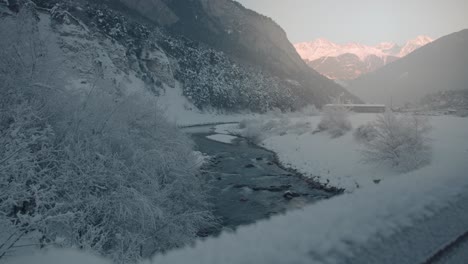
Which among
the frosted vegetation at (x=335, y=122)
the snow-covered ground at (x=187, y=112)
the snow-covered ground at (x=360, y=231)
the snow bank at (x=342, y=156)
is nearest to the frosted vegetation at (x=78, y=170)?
the snow-covered ground at (x=360, y=231)

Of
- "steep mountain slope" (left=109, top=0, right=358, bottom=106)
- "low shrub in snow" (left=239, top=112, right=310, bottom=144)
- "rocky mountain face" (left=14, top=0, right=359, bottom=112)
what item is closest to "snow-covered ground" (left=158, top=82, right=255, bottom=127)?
"rocky mountain face" (left=14, top=0, right=359, bottom=112)

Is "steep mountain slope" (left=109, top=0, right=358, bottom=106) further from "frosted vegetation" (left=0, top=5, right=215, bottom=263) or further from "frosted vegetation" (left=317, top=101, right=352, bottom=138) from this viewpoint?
"frosted vegetation" (left=0, top=5, right=215, bottom=263)

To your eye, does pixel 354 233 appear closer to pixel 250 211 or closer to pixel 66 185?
pixel 66 185

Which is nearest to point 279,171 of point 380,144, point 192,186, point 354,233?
point 380,144

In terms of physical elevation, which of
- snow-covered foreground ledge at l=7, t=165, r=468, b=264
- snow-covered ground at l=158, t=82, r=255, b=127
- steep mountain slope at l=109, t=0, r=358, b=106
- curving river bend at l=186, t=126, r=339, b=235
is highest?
steep mountain slope at l=109, t=0, r=358, b=106

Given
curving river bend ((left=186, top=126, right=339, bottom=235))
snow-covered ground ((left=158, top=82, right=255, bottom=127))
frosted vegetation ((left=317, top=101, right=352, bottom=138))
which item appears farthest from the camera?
snow-covered ground ((left=158, top=82, right=255, bottom=127))
